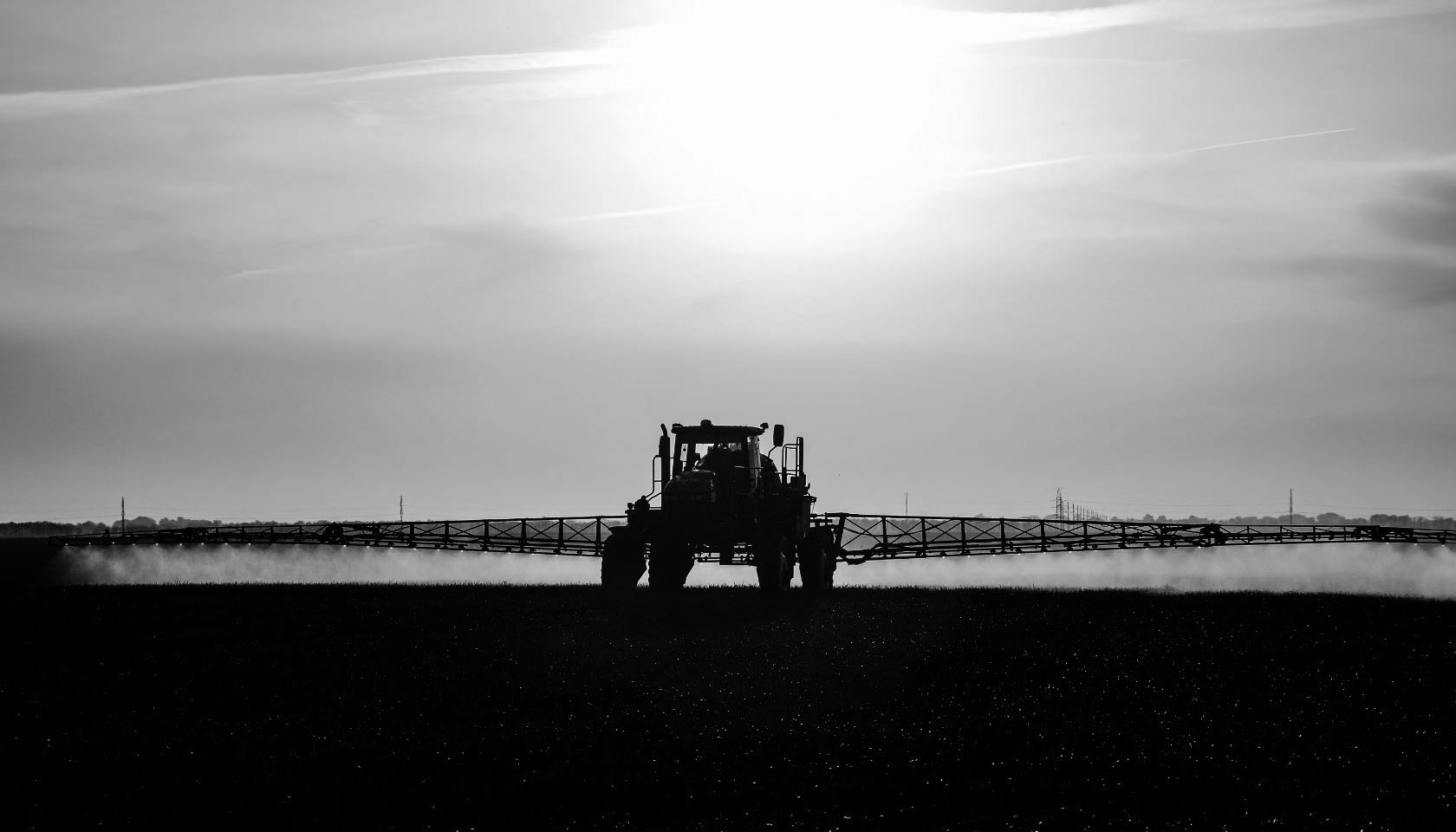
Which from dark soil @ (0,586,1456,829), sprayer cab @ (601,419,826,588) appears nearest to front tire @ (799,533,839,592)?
sprayer cab @ (601,419,826,588)

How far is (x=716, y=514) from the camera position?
37.7 metres

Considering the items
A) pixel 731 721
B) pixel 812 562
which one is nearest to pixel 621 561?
pixel 812 562

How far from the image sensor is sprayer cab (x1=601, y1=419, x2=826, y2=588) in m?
37.7

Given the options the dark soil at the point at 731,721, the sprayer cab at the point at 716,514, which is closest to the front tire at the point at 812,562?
the sprayer cab at the point at 716,514

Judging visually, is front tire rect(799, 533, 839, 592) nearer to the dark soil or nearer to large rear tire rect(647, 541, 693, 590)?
large rear tire rect(647, 541, 693, 590)

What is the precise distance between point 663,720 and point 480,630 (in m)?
11.7

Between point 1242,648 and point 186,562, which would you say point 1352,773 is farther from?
point 186,562

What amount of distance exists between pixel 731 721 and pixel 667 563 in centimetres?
2044

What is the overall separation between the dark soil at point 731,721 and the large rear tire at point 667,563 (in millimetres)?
5855

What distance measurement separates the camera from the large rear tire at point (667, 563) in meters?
37.8

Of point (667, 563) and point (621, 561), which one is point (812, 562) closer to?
point (667, 563)

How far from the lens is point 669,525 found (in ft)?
123

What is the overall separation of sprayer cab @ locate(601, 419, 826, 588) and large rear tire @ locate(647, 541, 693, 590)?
22mm

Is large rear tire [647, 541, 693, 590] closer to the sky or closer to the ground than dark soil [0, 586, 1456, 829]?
closer to the sky
